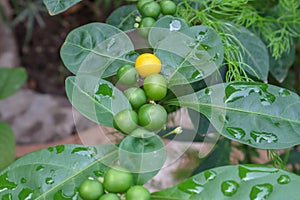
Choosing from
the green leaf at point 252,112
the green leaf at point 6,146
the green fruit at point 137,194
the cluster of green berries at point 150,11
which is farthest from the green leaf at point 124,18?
the green leaf at point 6,146

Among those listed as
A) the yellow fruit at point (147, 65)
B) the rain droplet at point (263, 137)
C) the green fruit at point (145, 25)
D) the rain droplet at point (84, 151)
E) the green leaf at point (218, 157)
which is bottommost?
the green leaf at point (218, 157)

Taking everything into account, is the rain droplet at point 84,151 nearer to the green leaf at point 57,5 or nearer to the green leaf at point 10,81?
the green leaf at point 57,5

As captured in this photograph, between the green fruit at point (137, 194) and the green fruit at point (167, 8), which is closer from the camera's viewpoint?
the green fruit at point (137, 194)

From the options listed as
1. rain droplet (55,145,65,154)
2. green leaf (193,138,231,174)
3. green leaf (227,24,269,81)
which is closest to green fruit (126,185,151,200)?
rain droplet (55,145,65,154)

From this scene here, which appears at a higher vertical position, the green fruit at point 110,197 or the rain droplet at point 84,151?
the green fruit at point 110,197

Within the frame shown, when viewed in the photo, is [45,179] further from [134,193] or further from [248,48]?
[248,48]

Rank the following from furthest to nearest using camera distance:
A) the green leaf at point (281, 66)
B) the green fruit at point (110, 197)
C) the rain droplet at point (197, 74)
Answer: the green leaf at point (281, 66), the rain droplet at point (197, 74), the green fruit at point (110, 197)

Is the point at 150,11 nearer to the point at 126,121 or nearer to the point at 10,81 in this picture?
the point at 126,121
